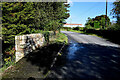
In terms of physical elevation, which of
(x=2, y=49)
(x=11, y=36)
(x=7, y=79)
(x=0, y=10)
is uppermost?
(x=0, y=10)

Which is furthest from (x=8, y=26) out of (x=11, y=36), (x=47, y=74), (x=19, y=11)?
(x=47, y=74)

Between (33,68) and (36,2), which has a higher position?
(36,2)

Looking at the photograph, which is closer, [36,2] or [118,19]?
[36,2]

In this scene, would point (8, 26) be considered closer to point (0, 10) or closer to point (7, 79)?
point (0, 10)

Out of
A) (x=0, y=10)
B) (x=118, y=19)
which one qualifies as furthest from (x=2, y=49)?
(x=118, y=19)

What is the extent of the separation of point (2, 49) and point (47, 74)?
442cm

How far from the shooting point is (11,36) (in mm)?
6223

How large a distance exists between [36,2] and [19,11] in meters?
3.56

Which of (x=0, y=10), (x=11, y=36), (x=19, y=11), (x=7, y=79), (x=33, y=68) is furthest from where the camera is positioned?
(x=19, y=11)

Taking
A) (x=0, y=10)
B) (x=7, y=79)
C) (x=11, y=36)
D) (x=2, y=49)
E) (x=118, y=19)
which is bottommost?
(x=7, y=79)

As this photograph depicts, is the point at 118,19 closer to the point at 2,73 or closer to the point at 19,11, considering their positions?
the point at 19,11

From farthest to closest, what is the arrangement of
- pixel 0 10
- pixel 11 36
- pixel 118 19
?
pixel 118 19, pixel 11 36, pixel 0 10

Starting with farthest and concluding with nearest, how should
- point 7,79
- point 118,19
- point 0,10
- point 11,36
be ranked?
point 118,19 → point 11,36 → point 0,10 → point 7,79

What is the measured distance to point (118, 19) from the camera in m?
15.5
